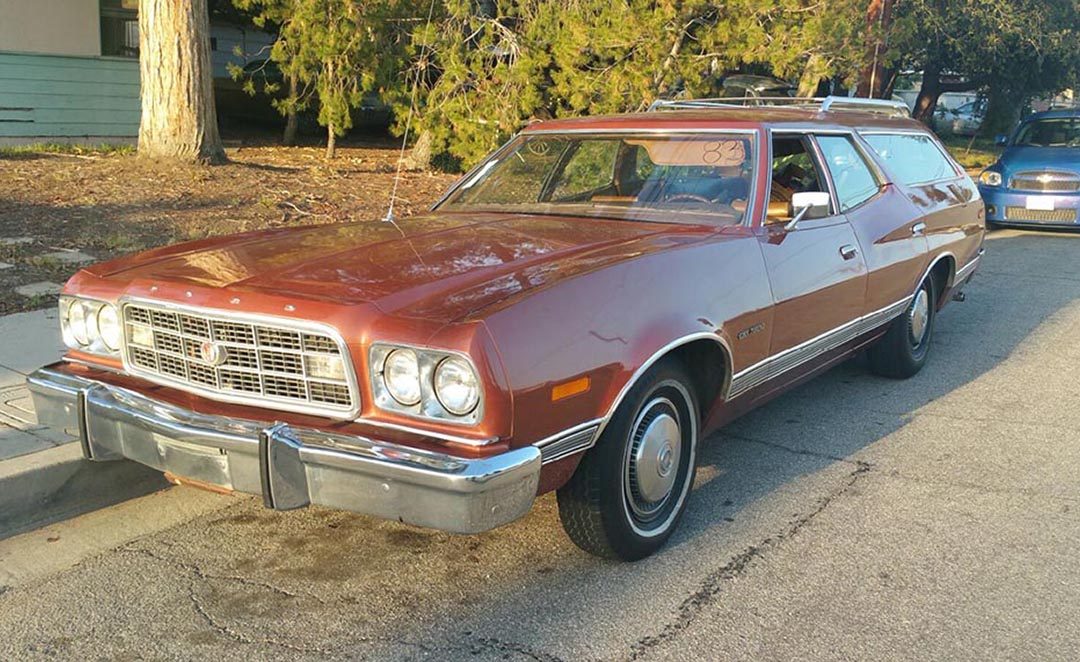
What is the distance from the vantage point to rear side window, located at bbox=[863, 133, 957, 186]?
6.06 metres

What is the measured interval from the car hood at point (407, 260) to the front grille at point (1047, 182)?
10.1 meters

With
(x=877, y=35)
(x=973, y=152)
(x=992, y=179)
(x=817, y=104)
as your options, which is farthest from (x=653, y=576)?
(x=973, y=152)

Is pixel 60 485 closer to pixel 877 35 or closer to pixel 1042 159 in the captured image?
pixel 877 35

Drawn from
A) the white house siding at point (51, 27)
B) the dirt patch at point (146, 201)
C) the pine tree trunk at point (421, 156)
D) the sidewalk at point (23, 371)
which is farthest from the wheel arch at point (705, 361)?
the white house siding at point (51, 27)

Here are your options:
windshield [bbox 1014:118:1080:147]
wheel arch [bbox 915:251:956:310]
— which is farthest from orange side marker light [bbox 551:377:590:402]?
windshield [bbox 1014:118:1080:147]

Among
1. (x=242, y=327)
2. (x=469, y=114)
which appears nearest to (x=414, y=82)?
(x=469, y=114)

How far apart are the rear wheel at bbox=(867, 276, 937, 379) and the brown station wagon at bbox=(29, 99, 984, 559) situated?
2.64 ft

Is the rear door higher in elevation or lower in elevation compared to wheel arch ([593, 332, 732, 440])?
higher

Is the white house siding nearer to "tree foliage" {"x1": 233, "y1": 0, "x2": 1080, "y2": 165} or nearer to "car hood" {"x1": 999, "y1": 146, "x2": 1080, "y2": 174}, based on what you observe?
"tree foliage" {"x1": 233, "y1": 0, "x2": 1080, "y2": 165}

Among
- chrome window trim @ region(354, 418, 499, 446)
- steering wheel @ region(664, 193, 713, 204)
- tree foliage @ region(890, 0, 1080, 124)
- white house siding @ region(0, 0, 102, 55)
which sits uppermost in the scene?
tree foliage @ region(890, 0, 1080, 124)

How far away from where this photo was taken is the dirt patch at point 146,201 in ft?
26.5

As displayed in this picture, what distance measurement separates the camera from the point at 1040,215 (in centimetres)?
1280

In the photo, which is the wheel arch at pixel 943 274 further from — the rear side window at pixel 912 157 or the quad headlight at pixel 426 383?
the quad headlight at pixel 426 383

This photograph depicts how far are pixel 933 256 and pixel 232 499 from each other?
4394 mm
